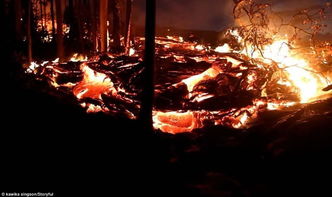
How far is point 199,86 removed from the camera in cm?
876

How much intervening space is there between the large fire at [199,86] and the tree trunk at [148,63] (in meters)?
1.97

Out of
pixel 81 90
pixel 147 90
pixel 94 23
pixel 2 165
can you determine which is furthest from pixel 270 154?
pixel 94 23

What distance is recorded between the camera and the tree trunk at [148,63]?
4.92 metres

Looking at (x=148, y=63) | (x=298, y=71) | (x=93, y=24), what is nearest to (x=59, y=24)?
(x=93, y=24)

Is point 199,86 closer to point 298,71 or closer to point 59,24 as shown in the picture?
point 298,71

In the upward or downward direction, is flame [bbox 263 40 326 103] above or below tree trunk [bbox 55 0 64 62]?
below

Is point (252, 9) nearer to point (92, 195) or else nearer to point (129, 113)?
point (129, 113)

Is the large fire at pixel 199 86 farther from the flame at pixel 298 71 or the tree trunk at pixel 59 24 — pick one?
the tree trunk at pixel 59 24

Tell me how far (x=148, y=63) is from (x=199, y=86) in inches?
155

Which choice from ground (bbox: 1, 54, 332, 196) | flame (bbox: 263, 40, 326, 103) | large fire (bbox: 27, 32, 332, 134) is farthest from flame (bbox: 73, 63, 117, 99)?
flame (bbox: 263, 40, 326, 103)

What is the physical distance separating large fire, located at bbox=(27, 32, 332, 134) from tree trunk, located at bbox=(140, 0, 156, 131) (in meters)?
1.97

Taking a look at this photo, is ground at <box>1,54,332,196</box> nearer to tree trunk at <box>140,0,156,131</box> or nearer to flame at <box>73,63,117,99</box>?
tree trunk at <box>140,0,156,131</box>

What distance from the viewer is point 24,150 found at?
4.63 metres

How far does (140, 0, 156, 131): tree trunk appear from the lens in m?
4.92
